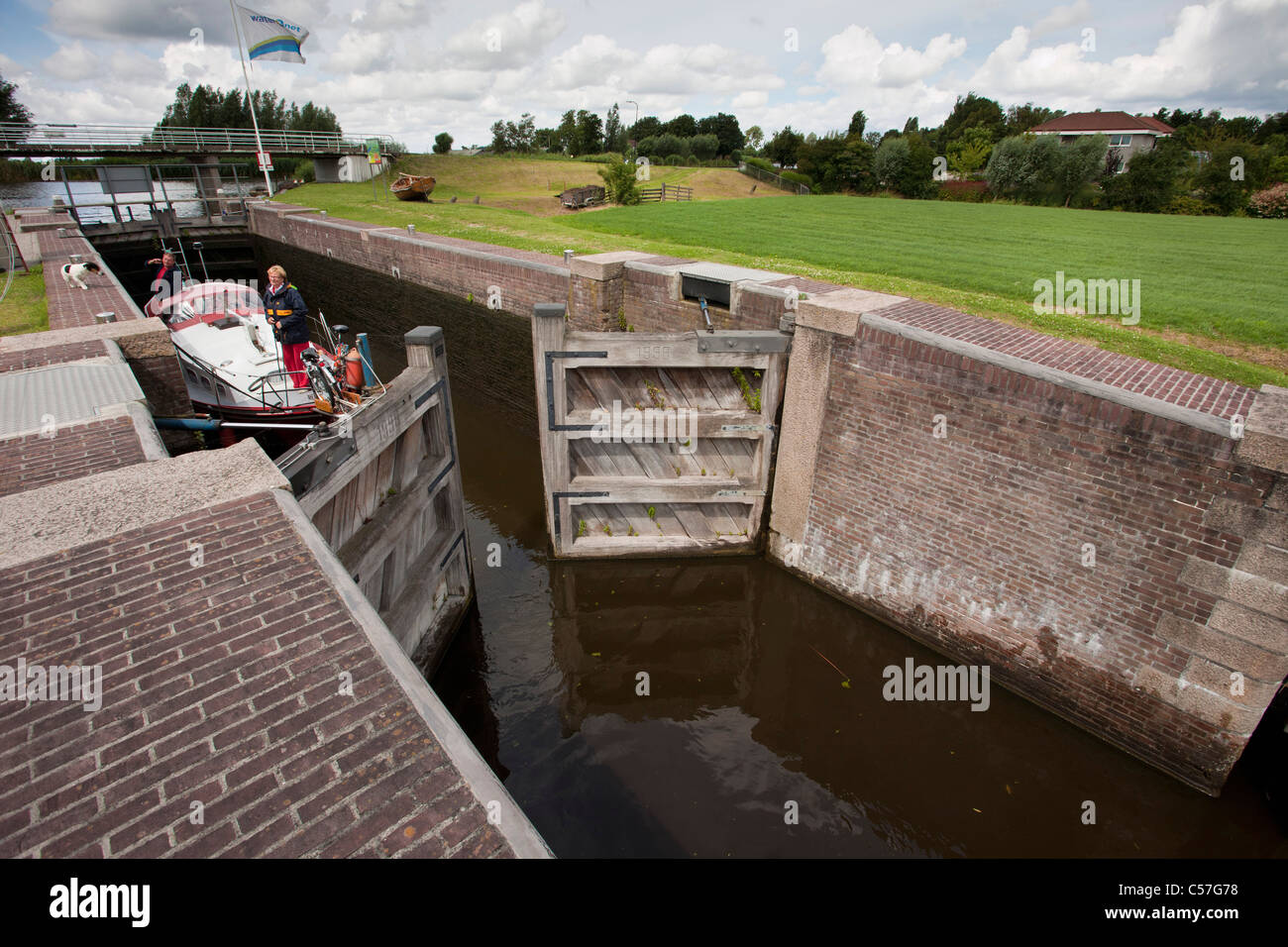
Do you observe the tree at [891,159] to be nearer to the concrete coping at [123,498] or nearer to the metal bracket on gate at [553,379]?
the metal bracket on gate at [553,379]

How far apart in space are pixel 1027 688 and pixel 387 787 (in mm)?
6828

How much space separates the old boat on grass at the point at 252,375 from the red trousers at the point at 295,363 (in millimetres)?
21

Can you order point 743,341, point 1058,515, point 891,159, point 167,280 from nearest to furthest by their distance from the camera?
point 1058,515
point 743,341
point 167,280
point 891,159

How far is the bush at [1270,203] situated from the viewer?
3347 centimetres

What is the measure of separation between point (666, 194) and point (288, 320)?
36133 mm

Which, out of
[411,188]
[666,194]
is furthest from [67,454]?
[666,194]

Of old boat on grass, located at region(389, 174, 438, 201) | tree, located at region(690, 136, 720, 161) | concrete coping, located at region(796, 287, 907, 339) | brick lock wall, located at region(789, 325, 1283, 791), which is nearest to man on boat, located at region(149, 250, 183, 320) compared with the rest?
concrete coping, located at region(796, 287, 907, 339)

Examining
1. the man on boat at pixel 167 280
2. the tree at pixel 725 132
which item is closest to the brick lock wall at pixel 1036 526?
the man on boat at pixel 167 280

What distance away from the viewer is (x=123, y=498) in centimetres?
408

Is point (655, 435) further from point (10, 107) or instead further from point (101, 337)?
point (10, 107)

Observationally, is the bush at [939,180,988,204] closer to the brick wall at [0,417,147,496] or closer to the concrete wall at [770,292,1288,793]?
the concrete wall at [770,292,1288,793]

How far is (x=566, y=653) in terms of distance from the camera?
781 cm

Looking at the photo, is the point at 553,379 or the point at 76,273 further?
the point at 76,273
